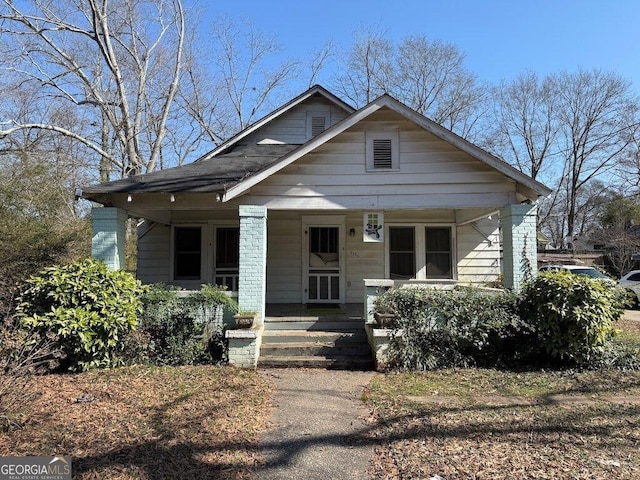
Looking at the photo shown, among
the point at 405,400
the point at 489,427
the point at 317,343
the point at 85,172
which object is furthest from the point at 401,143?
the point at 85,172

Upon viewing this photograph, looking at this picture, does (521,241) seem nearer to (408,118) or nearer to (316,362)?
(408,118)

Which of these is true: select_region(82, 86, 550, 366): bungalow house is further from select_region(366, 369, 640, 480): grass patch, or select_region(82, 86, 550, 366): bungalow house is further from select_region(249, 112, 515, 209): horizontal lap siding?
select_region(366, 369, 640, 480): grass patch

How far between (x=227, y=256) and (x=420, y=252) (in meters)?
5.12

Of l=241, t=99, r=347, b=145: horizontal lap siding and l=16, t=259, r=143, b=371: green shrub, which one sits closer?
l=16, t=259, r=143, b=371: green shrub

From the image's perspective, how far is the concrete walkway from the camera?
3473 mm

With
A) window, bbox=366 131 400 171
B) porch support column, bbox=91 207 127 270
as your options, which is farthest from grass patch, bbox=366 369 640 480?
porch support column, bbox=91 207 127 270

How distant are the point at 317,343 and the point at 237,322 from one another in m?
1.51

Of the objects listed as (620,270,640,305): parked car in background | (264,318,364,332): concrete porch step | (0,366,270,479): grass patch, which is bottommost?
(0,366,270,479): grass patch

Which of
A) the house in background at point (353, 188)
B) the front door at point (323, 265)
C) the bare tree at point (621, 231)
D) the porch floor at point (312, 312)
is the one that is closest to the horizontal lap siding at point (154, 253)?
the house in background at point (353, 188)

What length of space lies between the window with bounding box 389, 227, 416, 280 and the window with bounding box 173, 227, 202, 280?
16.7 ft

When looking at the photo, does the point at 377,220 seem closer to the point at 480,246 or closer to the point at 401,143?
the point at 401,143

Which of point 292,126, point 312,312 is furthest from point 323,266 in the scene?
point 292,126

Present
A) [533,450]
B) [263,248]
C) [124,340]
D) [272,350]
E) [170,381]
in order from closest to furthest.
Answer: [533,450] → [170,381] → [124,340] → [272,350] → [263,248]

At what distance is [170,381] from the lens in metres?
5.82
